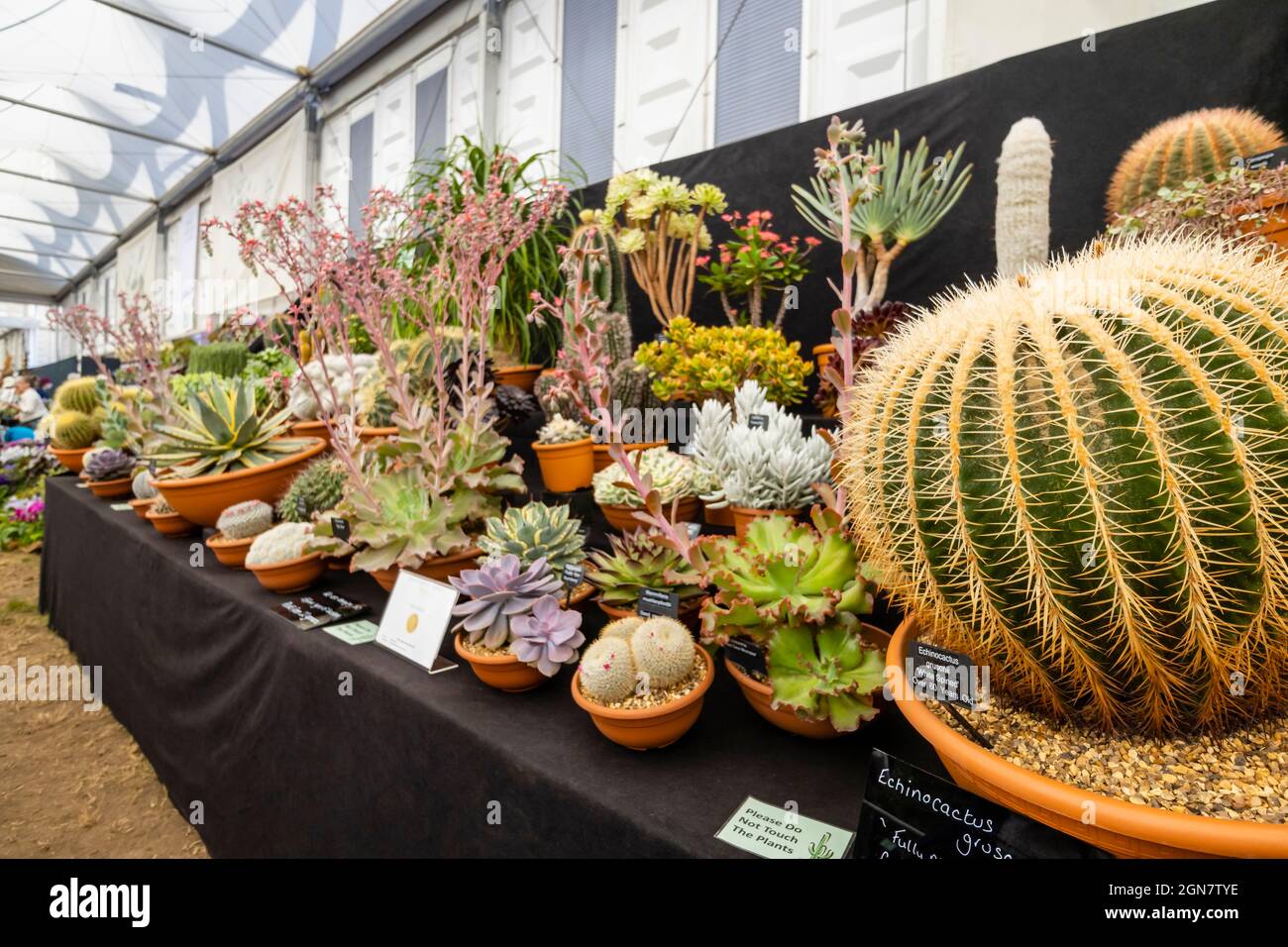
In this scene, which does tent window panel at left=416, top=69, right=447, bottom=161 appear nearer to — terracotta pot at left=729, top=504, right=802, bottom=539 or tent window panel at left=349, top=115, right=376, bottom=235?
tent window panel at left=349, top=115, right=376, bottom=235

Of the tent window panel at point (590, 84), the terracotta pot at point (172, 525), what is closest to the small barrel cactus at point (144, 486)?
the terracotta pot at point (172, 525)

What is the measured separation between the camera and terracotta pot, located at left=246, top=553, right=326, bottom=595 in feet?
4.38

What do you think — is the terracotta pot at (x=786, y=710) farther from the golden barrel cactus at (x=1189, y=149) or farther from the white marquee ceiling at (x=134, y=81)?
the white marquee ceiling at (x=134, y=81)

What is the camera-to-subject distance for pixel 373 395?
1.81m

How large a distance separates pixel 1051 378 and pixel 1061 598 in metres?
0.18

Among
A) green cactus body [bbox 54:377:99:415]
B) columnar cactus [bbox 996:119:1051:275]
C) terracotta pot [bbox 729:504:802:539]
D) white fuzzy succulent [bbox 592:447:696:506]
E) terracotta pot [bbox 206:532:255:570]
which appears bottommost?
terracotta pot [bbox 206:532:255:570]

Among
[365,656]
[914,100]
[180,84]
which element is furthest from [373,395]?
[180,84]

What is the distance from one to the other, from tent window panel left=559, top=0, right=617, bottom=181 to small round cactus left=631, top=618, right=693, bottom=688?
3.58 m

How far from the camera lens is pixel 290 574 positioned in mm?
1352

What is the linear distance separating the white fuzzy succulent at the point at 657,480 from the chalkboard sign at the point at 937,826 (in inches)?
30.8

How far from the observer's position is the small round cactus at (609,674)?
2.40 ft

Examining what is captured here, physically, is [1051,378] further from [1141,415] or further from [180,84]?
[180,84]

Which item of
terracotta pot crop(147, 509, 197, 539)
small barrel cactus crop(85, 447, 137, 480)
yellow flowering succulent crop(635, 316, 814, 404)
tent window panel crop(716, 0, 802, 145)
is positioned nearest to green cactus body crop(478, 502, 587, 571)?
yellow flowering succulent crop(635, 316, 814, 404)
